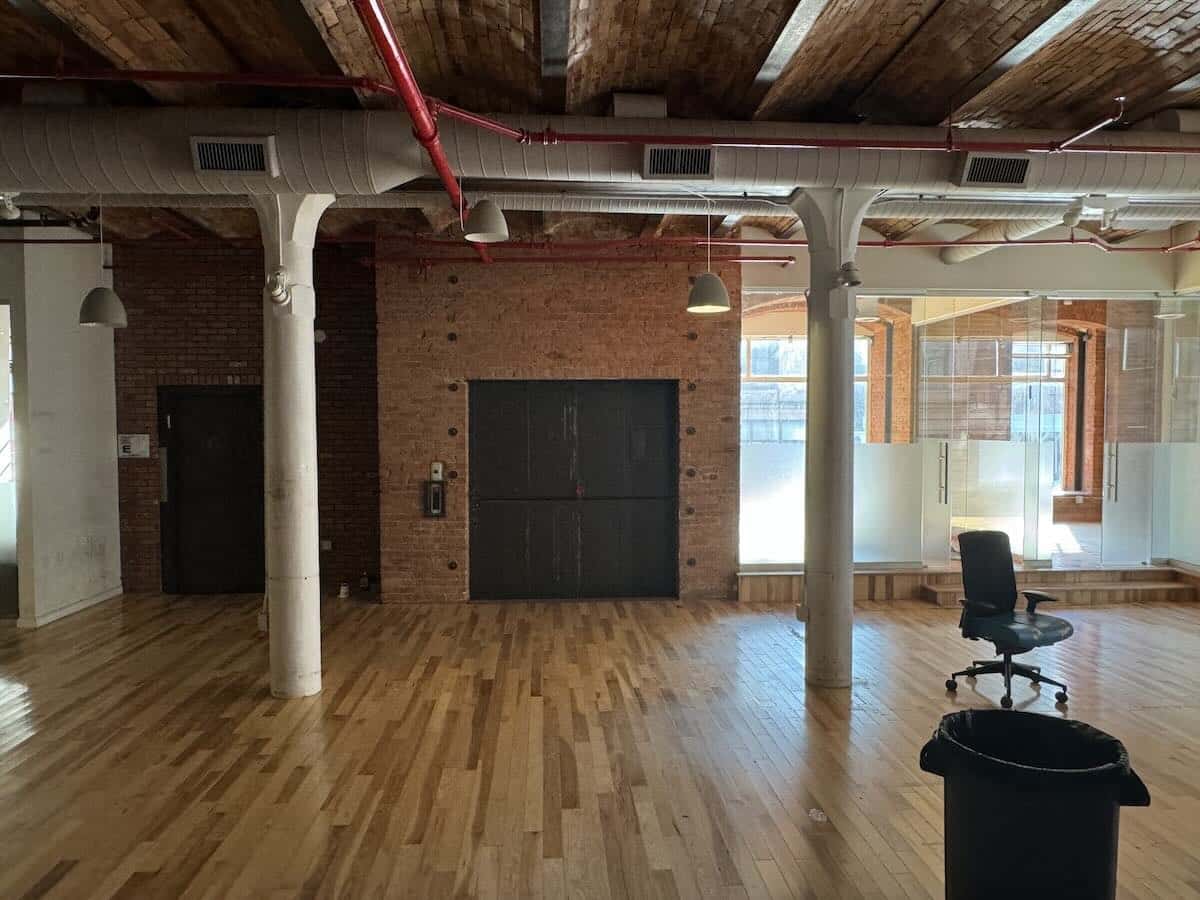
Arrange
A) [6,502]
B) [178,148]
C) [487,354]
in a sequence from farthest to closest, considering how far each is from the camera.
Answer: [487,354]
[6,502]
[178,148]

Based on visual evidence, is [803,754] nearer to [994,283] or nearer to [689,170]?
[689,170]

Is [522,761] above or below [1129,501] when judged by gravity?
below

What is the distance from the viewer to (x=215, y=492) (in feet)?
26.2

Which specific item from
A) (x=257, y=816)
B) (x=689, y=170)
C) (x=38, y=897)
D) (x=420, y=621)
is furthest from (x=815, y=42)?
(x=420, y=621)

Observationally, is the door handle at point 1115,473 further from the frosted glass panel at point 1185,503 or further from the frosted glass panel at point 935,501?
the frosted glass panel at point 935,501

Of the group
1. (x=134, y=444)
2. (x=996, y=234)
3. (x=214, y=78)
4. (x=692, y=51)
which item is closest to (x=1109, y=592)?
(x=996, y=234)

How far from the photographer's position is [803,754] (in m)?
4.07

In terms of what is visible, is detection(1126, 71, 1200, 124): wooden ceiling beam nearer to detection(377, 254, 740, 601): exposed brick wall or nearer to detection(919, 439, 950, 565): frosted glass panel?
detection(377, 254, 740, 601): exposed brick wall

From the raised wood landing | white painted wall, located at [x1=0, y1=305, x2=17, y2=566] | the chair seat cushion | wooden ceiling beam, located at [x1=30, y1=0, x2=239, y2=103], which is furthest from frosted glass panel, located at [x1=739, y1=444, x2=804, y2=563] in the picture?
white painted wall, located at [x1=0, y1=305, x2=17, y2=566]

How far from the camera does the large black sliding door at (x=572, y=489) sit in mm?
7711

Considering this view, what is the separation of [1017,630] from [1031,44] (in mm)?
3416

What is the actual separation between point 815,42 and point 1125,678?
15.9ft

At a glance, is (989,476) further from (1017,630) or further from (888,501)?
(1017,630)

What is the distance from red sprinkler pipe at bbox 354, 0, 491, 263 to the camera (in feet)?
7.78
